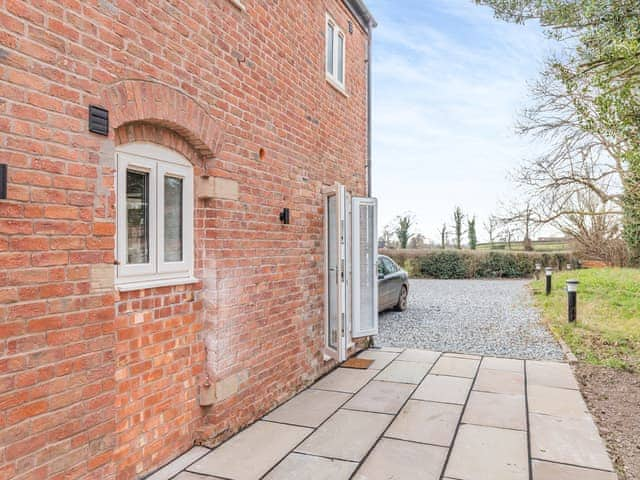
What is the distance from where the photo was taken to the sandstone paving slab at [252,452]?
3.34 meters

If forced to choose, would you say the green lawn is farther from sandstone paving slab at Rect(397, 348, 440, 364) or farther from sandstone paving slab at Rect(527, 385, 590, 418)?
sandstone paving slab at Rect(397, 348, 440, 364)

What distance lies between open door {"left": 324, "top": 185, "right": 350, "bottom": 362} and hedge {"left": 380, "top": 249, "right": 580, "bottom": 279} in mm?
18291

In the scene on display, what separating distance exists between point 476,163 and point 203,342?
2457 cm

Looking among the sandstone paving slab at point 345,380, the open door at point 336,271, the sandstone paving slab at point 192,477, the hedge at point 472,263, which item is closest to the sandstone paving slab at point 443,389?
the sandstone paving slab at point 345,380

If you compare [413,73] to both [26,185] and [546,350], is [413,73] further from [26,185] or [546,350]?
[26,185]

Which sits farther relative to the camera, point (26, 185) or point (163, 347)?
point (163, 347)

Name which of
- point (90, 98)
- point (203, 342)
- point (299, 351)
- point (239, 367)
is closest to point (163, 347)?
point (203, 342)

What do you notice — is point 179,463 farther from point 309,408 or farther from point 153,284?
point 309,408

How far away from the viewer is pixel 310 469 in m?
3.41

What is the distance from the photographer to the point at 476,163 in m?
25.9

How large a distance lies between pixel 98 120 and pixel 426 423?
3.64 meters

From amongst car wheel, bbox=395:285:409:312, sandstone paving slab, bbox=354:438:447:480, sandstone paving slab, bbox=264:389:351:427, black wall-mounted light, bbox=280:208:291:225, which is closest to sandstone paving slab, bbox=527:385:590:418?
sandstone paving slab, bbox=354:438:447:480

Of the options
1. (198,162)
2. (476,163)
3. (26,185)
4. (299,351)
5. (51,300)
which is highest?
(476,163)

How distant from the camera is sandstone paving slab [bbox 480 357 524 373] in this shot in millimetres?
6363
